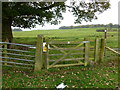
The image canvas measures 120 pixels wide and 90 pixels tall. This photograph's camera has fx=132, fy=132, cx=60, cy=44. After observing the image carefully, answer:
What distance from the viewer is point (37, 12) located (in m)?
10.5

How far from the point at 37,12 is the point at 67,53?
5.36 metres

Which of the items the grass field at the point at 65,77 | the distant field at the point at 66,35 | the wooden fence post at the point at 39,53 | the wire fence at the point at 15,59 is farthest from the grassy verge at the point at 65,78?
the distant field at the point at 66,35

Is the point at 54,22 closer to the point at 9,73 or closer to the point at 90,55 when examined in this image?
the point at 90,55

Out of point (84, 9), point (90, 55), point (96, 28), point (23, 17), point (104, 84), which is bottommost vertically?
point (104, 84)

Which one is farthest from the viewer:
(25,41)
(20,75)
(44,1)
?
(25,41)

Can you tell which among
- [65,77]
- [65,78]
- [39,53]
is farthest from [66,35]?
[65,78]

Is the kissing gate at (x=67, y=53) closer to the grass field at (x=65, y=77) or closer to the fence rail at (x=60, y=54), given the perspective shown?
the fence rail at (x=60, y=54)

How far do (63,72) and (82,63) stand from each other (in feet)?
4.56

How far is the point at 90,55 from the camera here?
7312 mm

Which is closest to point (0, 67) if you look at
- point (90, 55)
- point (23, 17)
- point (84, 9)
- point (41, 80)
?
point (41, 80)

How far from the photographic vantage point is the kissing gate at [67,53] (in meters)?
6.13

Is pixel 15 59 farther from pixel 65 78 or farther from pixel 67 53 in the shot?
pixel 65 78

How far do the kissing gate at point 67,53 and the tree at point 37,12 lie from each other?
15.1 feet

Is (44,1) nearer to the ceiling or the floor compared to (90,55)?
nearer to the ceiling
